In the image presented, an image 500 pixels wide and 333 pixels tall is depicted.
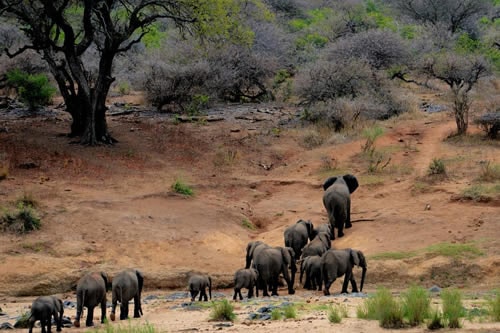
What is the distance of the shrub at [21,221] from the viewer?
17331mm

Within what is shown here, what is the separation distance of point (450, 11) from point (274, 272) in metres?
41.6

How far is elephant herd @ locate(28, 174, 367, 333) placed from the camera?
11.8 meters

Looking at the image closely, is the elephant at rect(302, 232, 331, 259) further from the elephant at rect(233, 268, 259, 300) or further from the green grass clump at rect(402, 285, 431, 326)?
the green grass clump at rect(402, 285, 431, 326)

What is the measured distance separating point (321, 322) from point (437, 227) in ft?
26.3

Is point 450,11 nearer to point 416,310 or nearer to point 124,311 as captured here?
point 124,311

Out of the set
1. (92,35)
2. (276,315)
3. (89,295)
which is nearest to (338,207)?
(276,315)

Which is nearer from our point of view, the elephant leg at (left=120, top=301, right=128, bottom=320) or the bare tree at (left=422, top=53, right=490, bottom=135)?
the elephant leg at (left=120, top=301, right=128, bottom=320)

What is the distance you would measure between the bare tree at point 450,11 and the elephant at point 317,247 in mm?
35584

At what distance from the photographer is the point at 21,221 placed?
17469 millimetres

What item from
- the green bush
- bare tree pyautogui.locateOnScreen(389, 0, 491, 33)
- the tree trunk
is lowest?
the tree trunk

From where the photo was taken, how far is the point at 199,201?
69.3 ft

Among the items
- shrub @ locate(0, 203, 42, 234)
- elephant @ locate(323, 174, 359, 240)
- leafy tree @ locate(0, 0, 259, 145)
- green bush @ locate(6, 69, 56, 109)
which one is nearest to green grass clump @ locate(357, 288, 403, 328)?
elephant @ locate(323, 174, 359, 240)

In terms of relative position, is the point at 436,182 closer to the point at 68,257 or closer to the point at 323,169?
the point at 323,169

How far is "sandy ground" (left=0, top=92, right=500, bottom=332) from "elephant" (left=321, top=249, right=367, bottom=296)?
1.80 ft
